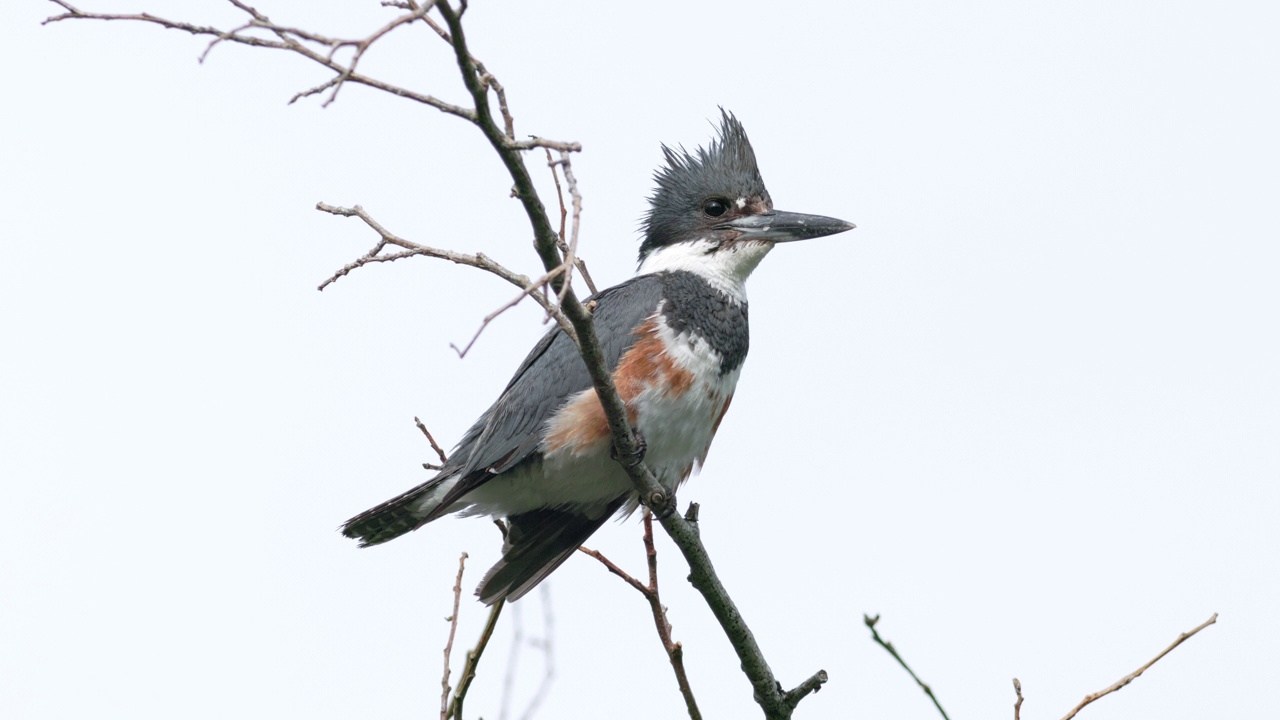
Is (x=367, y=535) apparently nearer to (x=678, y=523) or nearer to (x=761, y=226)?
(x=678, y=523)

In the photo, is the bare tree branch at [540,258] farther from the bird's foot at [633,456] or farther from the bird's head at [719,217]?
the bird's head at [719,217]

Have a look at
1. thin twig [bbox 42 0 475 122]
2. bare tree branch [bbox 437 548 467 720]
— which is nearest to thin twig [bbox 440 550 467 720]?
bare tree branch [bbox 437 548 467 720]

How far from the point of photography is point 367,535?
16.1ft

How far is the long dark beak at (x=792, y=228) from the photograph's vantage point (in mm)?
5418

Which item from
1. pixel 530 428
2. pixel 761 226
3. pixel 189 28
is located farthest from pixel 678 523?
pixel 189 28

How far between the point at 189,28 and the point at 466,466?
2480mm

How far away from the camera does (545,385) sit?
16.0ft

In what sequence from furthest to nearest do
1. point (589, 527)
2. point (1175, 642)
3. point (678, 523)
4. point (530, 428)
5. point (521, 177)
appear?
point (589, 527) < point (530, 428) < point (678, 523) < point (1175, 642) < point (521, 177)

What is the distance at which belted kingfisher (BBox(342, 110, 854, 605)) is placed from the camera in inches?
183

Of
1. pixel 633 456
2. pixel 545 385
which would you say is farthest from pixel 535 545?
pixel 633 456

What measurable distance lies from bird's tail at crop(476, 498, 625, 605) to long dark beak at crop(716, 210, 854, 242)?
4.30 ft

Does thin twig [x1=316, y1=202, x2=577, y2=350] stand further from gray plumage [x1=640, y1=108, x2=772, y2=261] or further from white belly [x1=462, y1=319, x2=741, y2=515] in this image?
gray plumage [x1=640, y1=108, x2=772, y2=261]

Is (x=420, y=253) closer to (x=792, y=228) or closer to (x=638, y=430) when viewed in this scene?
(x=638, y=430)

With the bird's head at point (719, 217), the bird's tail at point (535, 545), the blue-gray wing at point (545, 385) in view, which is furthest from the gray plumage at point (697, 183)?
the bird's tail at point (535, 545)
